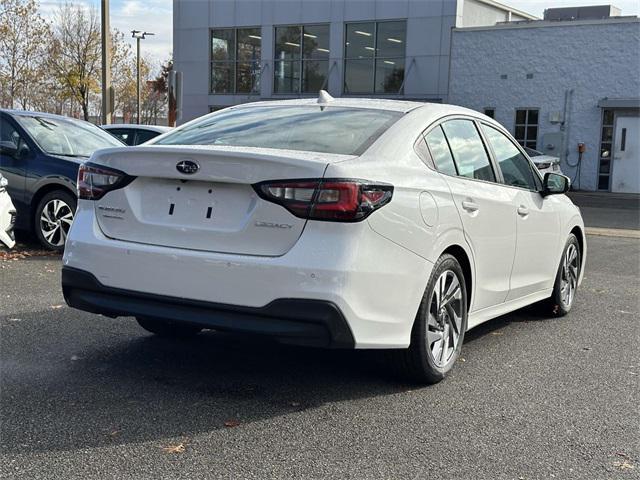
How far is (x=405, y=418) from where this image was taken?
3.94 m

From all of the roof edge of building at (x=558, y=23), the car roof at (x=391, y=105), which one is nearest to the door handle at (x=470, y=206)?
the car roof at (x=391, y=105)

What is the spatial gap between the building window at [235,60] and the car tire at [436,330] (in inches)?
1109

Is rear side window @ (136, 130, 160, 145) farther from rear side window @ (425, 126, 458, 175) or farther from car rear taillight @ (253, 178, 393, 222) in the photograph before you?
car rear taillight @ (253, 178, 393, 222)

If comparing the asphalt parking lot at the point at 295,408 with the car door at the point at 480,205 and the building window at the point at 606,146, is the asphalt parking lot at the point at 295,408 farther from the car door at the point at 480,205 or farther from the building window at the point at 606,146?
the building window at the point at 606,146

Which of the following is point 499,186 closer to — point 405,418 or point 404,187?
point 404,187

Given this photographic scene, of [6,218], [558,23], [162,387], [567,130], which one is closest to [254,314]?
[162,387]

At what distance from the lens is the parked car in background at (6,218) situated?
7.93m

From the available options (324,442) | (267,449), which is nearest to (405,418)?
(324,442)

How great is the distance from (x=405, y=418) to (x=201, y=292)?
119 centimetres

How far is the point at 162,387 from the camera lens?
425 cm

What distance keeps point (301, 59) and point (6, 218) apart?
24.1 m

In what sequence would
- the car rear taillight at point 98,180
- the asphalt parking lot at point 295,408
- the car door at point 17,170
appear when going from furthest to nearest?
the car door at point 17,170, the car rear taillight at point 98,180, the asphalt parking lot at point 295,408

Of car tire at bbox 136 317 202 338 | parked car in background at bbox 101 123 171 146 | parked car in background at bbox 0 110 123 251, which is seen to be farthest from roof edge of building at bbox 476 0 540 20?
car tire at bbox 136 317 202 338

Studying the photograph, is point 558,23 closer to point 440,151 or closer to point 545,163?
point 545,163
